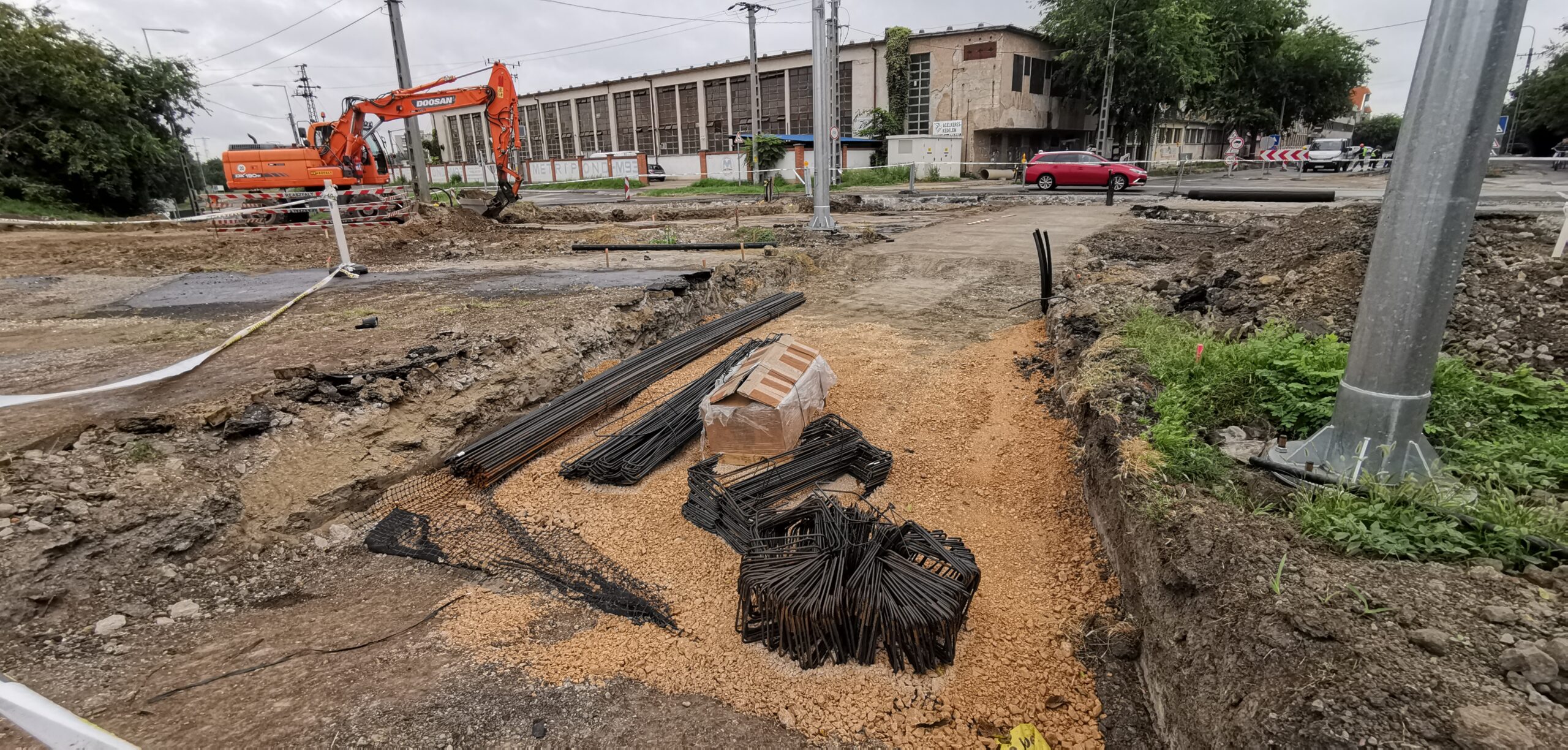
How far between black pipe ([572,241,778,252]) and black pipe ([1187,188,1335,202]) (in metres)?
12.8

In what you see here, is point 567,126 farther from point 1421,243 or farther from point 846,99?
point 1421,243

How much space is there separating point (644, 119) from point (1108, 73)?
3468 centimetres

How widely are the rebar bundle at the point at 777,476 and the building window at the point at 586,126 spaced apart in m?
57.5

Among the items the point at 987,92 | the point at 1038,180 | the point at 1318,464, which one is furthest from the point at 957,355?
the point at 987,92

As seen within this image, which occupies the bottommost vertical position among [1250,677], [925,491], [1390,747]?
[925,491]

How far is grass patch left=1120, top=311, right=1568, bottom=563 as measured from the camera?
99.3 inches

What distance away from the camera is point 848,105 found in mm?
43188

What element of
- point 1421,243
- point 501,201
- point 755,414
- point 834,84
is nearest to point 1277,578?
point 1421,243

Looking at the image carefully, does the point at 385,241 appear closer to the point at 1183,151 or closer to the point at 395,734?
the point at 395,734

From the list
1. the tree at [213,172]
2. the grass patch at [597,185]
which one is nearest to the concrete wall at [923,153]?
the grass patch at [597,185]

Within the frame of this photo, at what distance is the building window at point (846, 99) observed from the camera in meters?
42.1

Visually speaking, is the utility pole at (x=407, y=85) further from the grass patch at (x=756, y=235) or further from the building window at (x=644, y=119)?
the building window at (x=644, y=119)

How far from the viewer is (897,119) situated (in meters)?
41.0

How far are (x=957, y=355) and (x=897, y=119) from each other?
37495 millimetres
